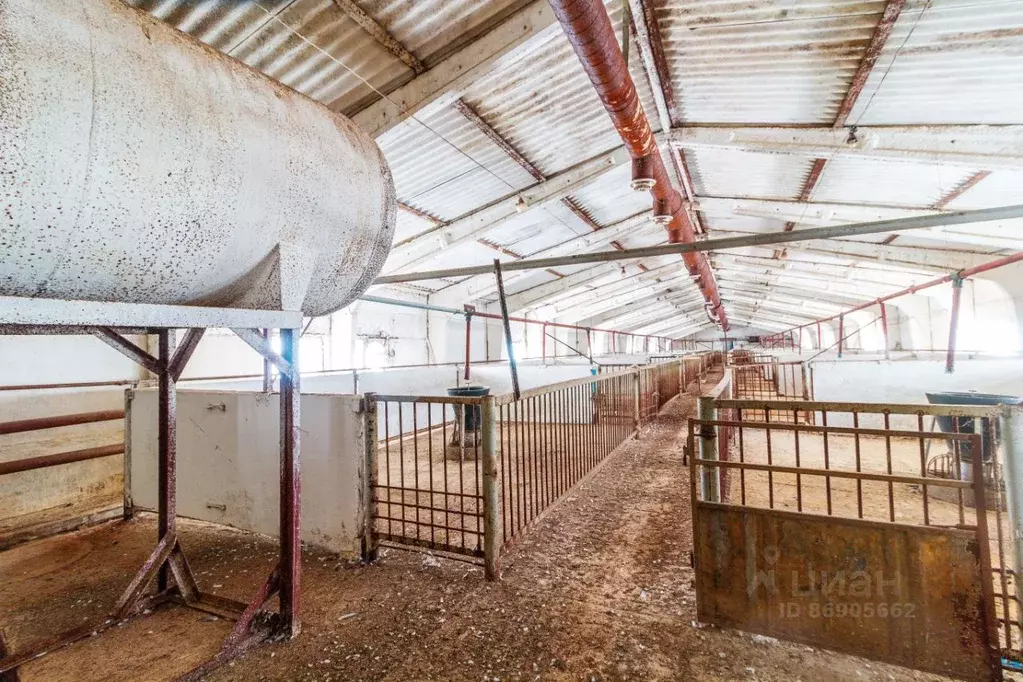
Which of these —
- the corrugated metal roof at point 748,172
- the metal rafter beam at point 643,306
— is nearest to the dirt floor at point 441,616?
the corrugated metal roof at point 748,172

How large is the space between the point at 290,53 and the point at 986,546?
5.50m

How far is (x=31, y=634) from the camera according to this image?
8.20 ft

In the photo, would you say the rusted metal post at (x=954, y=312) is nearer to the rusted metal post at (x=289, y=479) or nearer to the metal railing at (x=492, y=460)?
the metal railing at (x=492, y=460)

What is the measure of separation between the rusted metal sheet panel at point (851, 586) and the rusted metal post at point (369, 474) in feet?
6.99

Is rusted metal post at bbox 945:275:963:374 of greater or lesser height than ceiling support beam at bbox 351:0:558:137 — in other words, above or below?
below

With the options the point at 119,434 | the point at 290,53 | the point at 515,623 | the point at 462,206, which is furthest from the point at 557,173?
the point at 119,434

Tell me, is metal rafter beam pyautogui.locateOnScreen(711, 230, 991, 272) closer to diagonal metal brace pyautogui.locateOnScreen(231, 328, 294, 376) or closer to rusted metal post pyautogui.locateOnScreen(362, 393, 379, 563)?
rusted metal post pyautogui.locateOnScreen(362, 393, 379, 563)

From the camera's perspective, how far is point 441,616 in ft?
8.13

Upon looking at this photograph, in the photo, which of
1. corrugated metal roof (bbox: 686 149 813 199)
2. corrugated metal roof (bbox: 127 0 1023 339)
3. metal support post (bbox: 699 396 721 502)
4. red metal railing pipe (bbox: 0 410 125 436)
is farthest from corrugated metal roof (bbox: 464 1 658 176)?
red metal railing pipe (bbox: 0 410 125 436)

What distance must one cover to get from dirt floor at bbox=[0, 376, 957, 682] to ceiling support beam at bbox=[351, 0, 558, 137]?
3506 millimetres

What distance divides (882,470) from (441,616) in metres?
5.30

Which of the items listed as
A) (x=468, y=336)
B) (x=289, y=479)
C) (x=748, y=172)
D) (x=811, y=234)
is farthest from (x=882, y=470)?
(x=289, y=479)

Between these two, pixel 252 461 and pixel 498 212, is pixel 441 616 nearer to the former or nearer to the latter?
pixel 252 461

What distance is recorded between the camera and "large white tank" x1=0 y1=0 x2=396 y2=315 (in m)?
1.17
